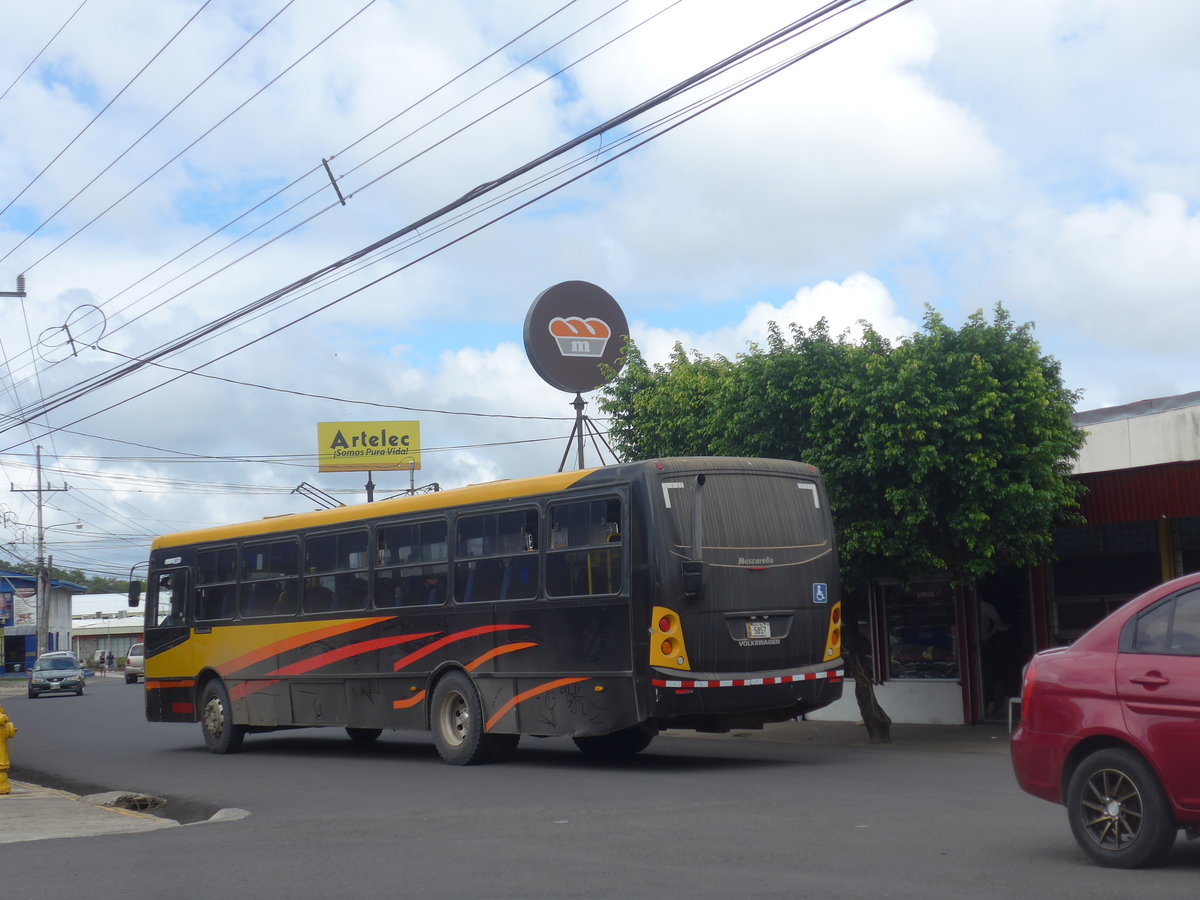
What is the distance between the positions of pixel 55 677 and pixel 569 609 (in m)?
41.5

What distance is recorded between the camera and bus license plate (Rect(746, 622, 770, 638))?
45.9 ft

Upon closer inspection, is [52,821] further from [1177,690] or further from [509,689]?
[1177,690]

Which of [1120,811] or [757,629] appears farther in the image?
[757,629]

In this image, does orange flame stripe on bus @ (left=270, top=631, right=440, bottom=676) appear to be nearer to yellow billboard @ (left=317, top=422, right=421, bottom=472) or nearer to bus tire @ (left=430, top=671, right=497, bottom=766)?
bus tire @ (left=430, top=671, right=497, bottom=766)

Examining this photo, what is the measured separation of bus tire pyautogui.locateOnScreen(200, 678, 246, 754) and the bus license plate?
27.6 feet

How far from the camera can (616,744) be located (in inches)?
643

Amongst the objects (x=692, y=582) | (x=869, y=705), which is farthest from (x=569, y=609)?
(x=869, y=705)

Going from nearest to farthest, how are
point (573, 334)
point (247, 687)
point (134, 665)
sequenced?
point (247, 687) → point (573, 334) → point (134, 665)

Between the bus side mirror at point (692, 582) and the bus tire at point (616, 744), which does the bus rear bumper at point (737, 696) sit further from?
the bus tire at point (616, 744)

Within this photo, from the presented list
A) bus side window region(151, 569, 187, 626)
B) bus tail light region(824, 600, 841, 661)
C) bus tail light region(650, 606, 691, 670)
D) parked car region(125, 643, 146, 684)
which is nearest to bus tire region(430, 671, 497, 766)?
bus tail light region(650, 606, 691, 670)

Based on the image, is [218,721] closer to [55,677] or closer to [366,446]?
[55,677]

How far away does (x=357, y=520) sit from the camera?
17.2 m

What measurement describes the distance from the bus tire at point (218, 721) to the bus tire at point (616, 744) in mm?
5393

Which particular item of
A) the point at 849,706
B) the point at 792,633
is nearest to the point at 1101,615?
the point at 849,706
